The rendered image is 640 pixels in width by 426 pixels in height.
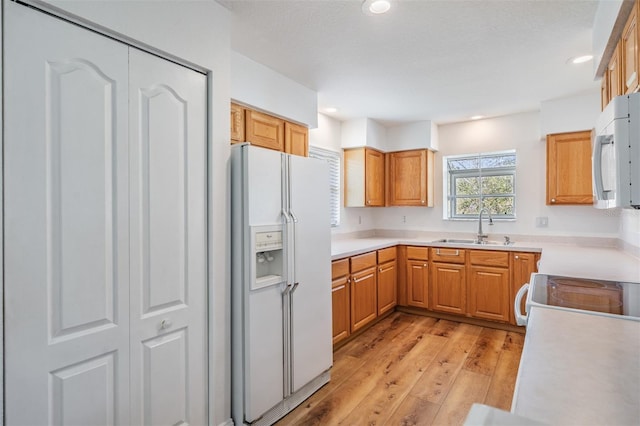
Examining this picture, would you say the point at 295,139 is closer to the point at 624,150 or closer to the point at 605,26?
the point at 605,26

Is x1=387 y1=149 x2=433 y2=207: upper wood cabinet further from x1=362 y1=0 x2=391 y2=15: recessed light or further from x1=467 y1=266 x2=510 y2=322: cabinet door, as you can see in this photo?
x1=362 y1=0 x2=391 y2=15: recessed light

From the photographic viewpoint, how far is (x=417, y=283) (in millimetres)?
4109

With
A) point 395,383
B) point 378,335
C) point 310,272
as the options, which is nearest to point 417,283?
point 378,335

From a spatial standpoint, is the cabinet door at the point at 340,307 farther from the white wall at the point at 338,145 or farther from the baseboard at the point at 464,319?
the baseboard at the point at 464,319

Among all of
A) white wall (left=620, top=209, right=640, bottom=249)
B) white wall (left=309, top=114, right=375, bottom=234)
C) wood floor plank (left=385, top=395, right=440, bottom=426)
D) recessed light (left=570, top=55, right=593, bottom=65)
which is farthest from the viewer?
white wall (left=309, top=114, right=375, bottom=234)

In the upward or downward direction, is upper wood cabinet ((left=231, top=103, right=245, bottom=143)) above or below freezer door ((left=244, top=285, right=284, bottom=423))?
above

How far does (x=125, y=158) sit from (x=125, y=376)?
0.96 meters

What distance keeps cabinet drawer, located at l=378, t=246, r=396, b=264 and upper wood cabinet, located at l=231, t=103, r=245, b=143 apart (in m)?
2.05

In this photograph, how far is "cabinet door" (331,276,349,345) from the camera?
3.03 meters

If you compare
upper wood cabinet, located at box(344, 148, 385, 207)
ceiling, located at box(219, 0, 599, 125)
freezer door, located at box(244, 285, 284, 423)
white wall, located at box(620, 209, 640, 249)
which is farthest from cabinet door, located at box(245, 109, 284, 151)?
white wall, located at box(620, 209, 640, 249)

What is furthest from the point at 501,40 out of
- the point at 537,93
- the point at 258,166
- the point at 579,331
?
the point at 579,331

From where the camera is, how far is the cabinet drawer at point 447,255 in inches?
152

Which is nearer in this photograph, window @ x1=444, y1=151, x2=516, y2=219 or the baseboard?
the baseboard

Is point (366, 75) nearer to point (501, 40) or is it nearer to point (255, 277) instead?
point (501, 40)
